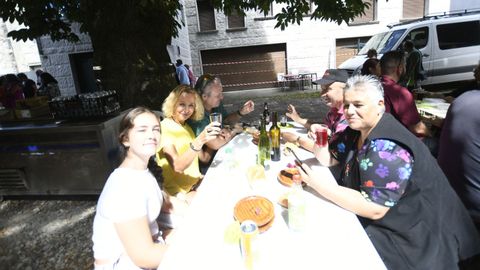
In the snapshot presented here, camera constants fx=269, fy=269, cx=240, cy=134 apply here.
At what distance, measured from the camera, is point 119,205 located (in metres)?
1.30

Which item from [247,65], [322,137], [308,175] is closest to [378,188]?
[308,175]

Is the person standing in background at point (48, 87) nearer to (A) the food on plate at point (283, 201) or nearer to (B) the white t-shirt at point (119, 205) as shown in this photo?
(B) the white t-shirt at point (119, 205)

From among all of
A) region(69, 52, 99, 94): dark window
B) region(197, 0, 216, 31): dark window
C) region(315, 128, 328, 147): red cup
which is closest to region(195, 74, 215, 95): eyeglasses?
region(315, 128, 328, 147): red cup

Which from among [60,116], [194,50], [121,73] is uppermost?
[194,50]

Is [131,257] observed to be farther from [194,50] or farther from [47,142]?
[194,50]

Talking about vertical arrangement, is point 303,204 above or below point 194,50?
below

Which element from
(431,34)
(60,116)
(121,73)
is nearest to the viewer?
(60,116)

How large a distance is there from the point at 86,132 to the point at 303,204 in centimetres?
304

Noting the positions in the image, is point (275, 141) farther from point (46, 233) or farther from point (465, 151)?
point (46, 233)

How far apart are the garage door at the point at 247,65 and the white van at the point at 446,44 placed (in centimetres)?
799

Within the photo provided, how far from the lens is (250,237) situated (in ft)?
3.55


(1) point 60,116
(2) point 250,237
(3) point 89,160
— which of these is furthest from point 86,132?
(2) point 250,237

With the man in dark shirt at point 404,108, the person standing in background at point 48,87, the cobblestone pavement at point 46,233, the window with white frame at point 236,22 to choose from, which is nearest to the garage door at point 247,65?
the window with white frame at point 236,22

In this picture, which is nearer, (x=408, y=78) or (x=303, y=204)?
(x=303, y=204)
